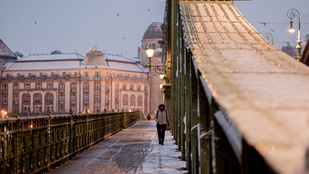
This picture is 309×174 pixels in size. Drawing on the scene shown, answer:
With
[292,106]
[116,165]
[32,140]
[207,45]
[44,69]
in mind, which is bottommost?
[116,165]

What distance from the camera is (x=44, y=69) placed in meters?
115

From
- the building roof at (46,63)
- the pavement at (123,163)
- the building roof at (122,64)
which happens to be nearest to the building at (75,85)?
the building roof at (46,63)

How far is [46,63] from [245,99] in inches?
4626

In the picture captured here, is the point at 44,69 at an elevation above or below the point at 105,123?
above

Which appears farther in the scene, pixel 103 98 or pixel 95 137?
pixel 103 98

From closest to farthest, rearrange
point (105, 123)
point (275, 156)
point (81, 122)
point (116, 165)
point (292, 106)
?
point (275, 156) → point (292, 106) → point (116, 165) → point (81, 122) → point (105, 123)

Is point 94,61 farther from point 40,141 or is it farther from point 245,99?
point 245,99

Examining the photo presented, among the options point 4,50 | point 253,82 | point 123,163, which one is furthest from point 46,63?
point 253,82

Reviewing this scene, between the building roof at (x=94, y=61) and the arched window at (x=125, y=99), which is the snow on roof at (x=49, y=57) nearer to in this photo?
the building roof at (x=94, y=61)

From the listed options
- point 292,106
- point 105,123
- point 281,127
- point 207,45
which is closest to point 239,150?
point 281,127

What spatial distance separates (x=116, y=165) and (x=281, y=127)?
933cm

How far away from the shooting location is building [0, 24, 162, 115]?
370 feet

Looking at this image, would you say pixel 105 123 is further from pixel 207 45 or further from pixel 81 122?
pixel 207 45

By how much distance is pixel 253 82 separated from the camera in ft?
13.3
